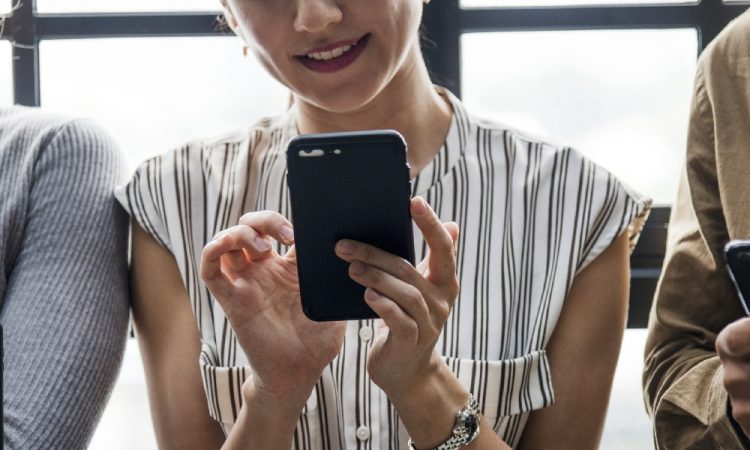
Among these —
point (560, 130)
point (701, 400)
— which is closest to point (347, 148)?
point (701, 400)

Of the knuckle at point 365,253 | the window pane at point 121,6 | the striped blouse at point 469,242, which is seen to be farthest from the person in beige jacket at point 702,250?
the window pane at point 121,6

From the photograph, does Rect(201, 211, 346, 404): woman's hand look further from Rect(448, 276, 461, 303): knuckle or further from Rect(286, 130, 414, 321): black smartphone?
Rect(448, 276, 461, 303): knuckle

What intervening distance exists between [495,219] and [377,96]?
0.23 metres

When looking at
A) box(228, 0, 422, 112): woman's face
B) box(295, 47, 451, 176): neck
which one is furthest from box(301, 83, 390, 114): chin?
box(295, 47, 451, 176): neck

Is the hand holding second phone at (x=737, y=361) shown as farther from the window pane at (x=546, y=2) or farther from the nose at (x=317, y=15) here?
the window pane at (x=546, y=2)

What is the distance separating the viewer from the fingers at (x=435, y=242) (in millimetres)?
1061

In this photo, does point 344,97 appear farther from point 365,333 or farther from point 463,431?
point 463,431

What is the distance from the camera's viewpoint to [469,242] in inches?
57.2

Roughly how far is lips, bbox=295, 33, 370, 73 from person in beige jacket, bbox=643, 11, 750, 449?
1.45ft

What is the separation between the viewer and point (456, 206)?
1.46 metres

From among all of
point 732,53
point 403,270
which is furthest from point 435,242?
point 732,53

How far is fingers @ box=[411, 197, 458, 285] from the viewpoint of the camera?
1.06 meters

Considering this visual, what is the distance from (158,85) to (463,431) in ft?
3.25

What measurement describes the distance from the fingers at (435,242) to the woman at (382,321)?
132 mm
